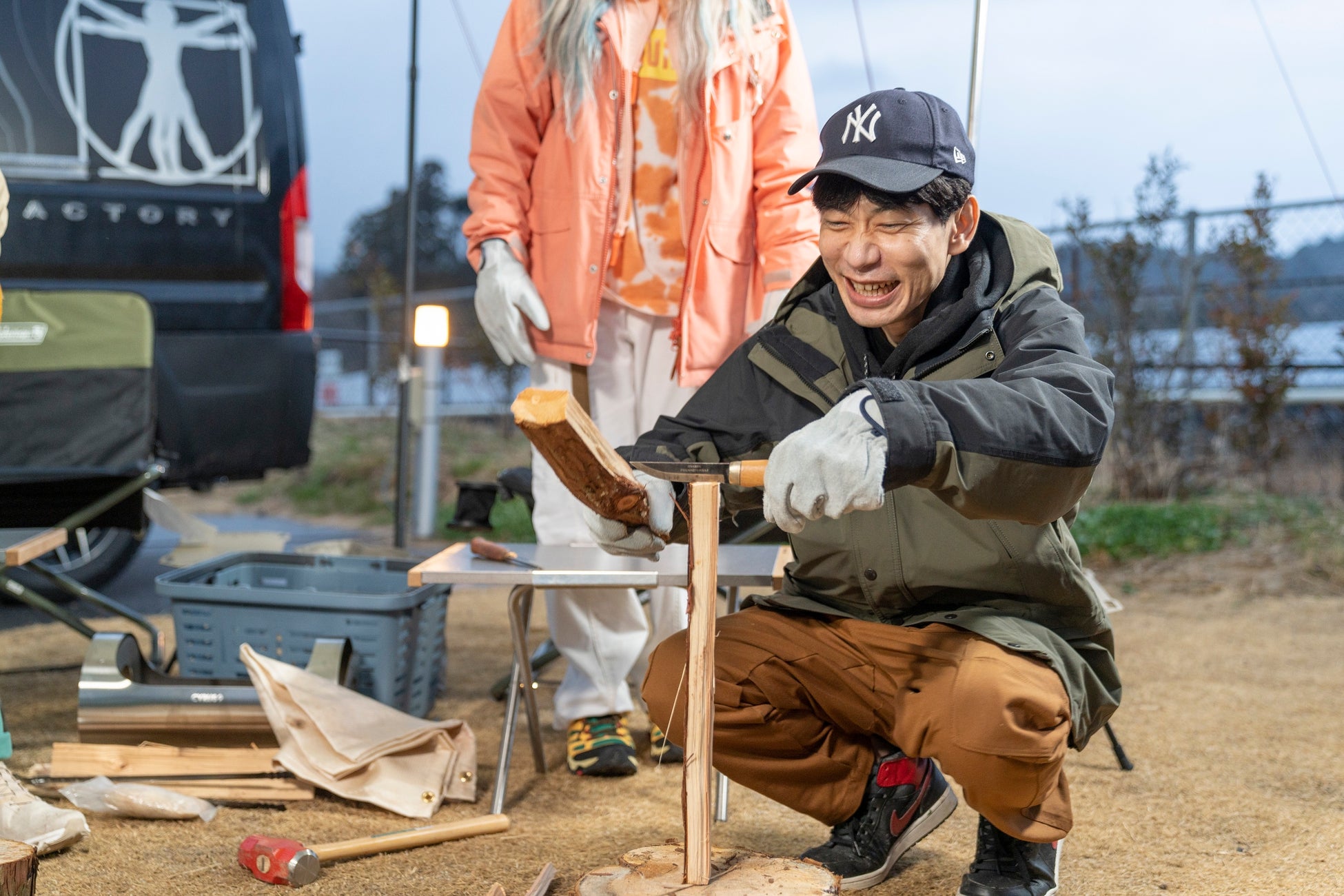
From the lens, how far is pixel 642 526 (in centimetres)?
191

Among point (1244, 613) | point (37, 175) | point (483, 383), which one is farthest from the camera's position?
point (483, 383)

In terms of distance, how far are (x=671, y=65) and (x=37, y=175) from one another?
2404mm

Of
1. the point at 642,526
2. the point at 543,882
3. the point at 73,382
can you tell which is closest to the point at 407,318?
the point at 73,382

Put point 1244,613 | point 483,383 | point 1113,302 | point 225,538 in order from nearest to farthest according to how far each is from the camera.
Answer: point 225,538
point 1244,613
point 1113,302
point 483,383

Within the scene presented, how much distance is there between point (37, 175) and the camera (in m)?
3.92

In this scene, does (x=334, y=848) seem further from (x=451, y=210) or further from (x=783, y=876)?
(x=451, y=210)

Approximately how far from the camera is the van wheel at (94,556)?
4484 mm

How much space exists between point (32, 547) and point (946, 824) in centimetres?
198

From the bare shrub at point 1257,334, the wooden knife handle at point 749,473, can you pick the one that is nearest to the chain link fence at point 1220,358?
the bare shrub at point 1257,334

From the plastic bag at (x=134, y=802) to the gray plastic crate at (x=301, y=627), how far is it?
44 cm

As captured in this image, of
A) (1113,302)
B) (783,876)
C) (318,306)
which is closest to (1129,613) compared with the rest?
(1113,302)

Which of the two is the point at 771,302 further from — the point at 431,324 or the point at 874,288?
the point at 431,324

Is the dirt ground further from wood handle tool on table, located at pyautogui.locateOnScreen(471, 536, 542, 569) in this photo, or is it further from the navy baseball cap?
the navy baseball cap

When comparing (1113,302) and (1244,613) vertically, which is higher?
(1113,302)
